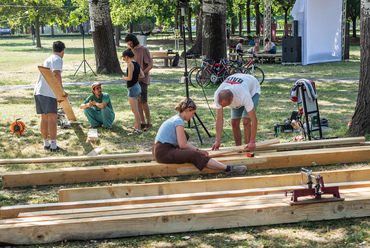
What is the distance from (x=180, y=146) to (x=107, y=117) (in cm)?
355

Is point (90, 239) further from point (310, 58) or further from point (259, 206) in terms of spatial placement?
point (310, 58)

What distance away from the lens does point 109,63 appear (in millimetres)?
18812

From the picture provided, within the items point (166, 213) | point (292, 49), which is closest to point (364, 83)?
point (166, 213)

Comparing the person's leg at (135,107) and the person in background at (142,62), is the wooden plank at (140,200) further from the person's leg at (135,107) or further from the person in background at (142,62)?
the person in background at (142,62)

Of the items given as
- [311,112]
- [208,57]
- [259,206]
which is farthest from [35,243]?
[208,57]

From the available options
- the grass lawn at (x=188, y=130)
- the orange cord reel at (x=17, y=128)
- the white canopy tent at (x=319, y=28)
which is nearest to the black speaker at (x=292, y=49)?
the white canopy tent at (x=319, y=28)

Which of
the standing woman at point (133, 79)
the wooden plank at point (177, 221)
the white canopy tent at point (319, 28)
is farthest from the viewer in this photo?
the white canopy tent at point (319, 28)

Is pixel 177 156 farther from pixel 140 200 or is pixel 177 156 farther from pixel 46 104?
pixel 46 104

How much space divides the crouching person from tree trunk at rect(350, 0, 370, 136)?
4574 millimetres

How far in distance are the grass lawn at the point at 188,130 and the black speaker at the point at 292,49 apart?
1.15 m

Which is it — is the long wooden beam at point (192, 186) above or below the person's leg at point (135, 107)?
below

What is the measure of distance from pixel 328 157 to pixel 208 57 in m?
9.54

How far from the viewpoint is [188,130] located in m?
9.40

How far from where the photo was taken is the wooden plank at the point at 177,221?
178 inches
